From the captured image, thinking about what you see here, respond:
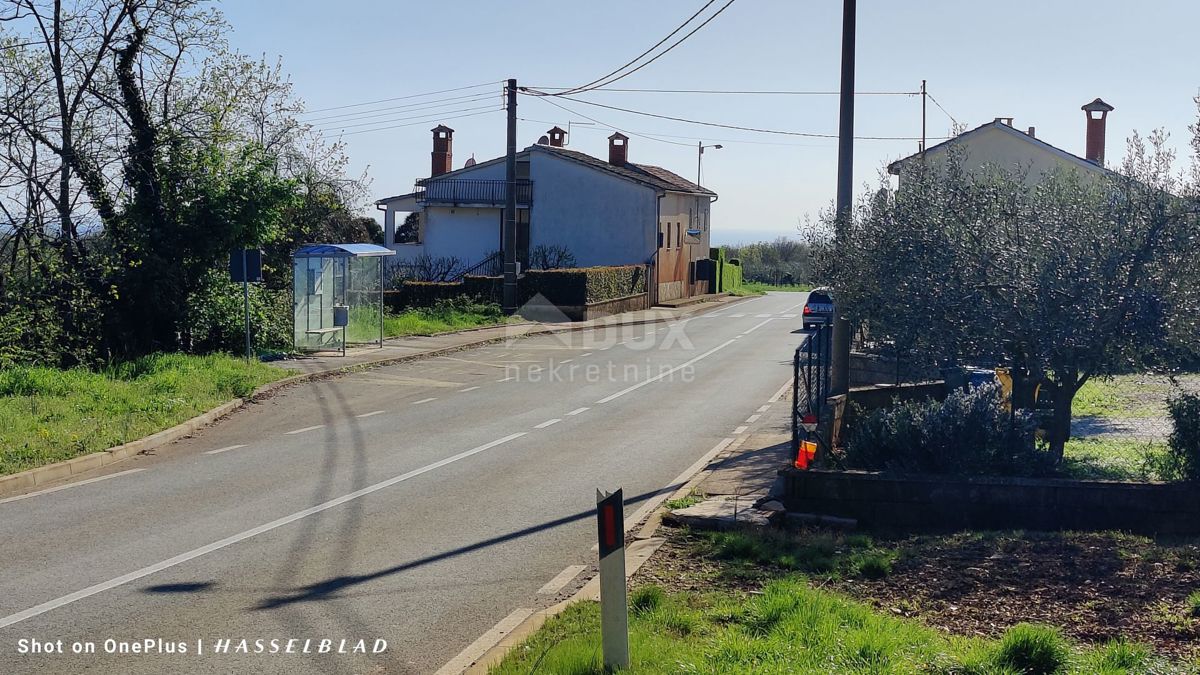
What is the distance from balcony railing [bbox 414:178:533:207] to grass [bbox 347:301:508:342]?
13.9 meters

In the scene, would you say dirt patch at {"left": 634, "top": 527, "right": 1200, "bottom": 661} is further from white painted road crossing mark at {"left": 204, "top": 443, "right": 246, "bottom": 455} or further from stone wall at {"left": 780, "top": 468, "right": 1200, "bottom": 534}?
white painted road crossing mark at {"left": 204, "top": 443, "right": 246, "bottom": 455}

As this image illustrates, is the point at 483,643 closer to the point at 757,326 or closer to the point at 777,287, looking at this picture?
the point at 757,326

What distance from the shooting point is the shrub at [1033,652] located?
518 cm

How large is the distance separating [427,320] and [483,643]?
26820 mm

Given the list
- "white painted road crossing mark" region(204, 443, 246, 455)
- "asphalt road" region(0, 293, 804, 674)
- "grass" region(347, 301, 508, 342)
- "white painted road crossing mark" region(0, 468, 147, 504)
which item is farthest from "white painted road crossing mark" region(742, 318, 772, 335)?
"white painted road crossing mark" region(0, 468, 147, 504)

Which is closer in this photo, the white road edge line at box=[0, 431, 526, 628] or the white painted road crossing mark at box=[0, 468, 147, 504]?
the white road edge line at box=[0, 431, 526, 628]

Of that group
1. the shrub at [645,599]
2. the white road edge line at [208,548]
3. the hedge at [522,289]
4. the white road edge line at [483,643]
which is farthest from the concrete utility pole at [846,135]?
the hedge at [522,289]

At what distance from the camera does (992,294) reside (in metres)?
10.0

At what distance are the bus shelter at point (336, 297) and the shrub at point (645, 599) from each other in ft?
59.2

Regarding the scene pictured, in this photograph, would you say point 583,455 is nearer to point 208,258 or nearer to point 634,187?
point 208,258

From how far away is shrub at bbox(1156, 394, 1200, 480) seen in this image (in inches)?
342

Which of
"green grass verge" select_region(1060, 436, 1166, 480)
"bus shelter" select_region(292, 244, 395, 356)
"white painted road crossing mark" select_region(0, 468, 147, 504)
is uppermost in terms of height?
"bus shelter" select_region(292, 244, 395, 356)

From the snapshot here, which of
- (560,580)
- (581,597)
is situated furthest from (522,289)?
(581,597)

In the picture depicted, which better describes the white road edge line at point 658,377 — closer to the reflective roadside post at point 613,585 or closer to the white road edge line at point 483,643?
the white road edge line at point 483,643
